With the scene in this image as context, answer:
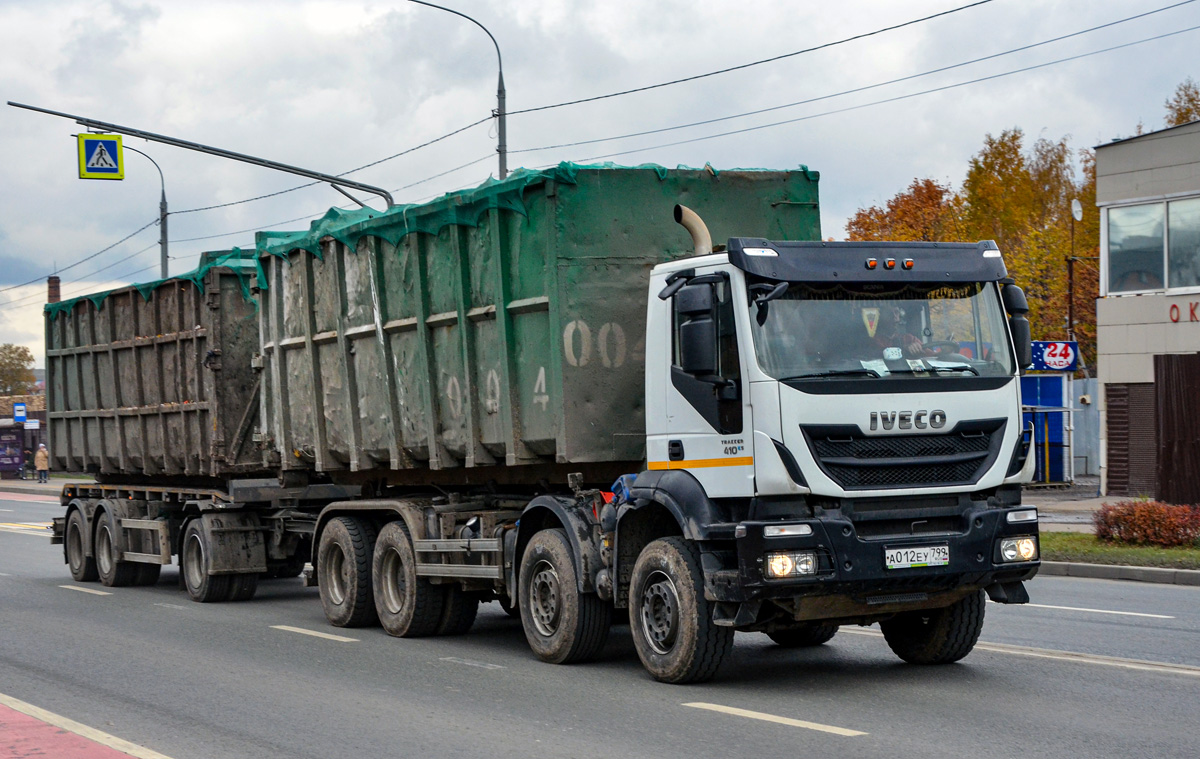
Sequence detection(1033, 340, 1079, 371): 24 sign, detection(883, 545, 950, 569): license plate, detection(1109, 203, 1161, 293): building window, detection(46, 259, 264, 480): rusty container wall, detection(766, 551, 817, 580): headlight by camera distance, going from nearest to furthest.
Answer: detection(766, 551, 817, 580): headlight → detection(883, 545, 950, 569): license plate → detection(46, 259, 264, 480): rusty container wall → detection(1109, 203, 1161, 293): building window → detection(1033, 340, 1079, 371): 24 sign

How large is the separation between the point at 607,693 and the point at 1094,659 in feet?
11.3

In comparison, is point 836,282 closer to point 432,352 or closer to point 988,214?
point 432,352

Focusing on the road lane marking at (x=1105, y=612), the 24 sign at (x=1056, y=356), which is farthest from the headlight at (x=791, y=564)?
the 24 sign at (x=1056, y=356)

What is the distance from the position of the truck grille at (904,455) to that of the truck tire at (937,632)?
1.00 metres

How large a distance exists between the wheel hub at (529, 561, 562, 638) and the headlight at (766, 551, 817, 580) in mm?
2242

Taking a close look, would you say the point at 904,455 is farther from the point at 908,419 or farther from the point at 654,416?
the point at 654,416

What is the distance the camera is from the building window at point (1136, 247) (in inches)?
1046

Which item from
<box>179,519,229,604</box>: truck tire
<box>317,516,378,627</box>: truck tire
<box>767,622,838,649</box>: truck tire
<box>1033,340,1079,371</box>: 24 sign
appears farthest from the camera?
<box>1033,340,1079,371</box>: 24 sign

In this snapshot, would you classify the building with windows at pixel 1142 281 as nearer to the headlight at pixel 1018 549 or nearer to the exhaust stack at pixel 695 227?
the headlight at pixel 1018 549

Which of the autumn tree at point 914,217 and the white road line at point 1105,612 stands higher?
the autumn tree at point 914,217

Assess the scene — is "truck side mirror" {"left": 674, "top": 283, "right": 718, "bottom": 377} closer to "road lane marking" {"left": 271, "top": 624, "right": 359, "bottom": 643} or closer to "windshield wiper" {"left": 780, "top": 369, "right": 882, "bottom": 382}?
"windshield wiper" {"left": 780, "top": 369, "right": 882, "bottom": 382}

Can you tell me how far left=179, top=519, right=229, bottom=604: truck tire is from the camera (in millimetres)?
15500

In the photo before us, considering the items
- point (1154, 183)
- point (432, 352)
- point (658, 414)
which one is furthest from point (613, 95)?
point (658, 414)

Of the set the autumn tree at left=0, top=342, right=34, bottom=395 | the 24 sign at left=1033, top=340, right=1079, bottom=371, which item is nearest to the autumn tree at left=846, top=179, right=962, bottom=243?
the 24 sign at left=1033, top=340, right=1079, bottom=371
